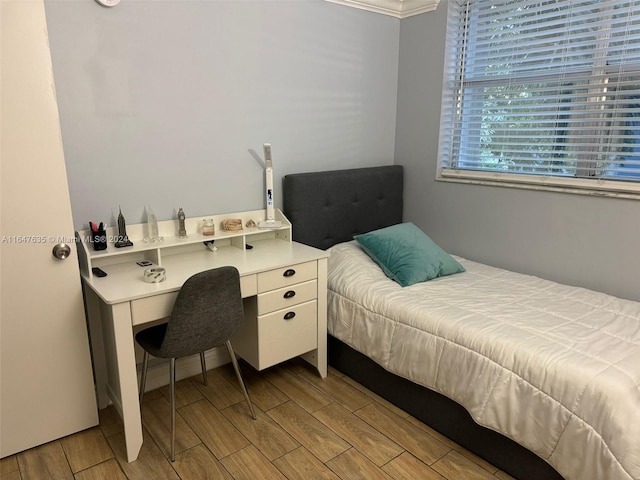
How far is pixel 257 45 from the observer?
2.61 meters

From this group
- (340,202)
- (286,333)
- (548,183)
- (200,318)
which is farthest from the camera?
(340,202)

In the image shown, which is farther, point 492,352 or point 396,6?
point 396,6

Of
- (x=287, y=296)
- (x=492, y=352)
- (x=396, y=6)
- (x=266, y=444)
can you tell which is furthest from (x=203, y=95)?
(x=492, y=352)

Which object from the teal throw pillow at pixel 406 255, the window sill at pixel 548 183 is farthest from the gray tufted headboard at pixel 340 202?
the window sill at pixel 548 183

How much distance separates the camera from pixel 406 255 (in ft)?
8.73

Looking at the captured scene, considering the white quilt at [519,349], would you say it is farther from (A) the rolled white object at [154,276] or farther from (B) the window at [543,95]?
(A) the rolled white object at [154,276]

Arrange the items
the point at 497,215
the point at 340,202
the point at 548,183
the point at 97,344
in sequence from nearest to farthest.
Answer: the point at 97,344 < the point at 548,183 < the point at 497,215 < the point at 340,202

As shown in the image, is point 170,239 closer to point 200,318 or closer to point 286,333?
point 200,318

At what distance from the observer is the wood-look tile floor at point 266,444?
6.36 ft

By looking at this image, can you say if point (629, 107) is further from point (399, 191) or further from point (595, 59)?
point (399, 191)

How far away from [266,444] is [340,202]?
155 cm

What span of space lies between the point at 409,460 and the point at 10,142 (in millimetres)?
2065

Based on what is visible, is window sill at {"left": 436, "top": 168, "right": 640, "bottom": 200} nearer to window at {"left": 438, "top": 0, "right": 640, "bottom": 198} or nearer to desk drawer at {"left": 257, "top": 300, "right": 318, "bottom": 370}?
window at {"left": 438, "top": 0, "right": 640, "bottom": 198}

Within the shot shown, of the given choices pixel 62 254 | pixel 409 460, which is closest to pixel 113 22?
pixel 62 254
